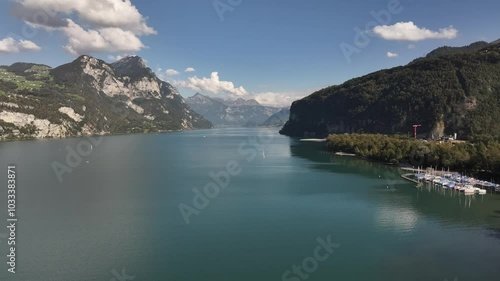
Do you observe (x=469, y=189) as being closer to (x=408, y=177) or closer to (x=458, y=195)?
(x=458, y=195)

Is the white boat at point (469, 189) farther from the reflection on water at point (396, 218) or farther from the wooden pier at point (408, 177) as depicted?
the reflection on water at point (396, 218)

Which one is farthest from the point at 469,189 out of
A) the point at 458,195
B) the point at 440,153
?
the point at 440,153

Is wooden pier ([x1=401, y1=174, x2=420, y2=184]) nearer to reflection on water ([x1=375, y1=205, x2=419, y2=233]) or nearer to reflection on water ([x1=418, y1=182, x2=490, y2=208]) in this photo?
reflection on water ([x1=418, y1=182, x2=490, y2=208])

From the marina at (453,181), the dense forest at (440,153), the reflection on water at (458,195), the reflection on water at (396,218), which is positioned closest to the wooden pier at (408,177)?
the marina at (453,181)

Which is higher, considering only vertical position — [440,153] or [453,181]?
[440,153]

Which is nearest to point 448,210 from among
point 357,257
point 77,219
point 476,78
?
point 357,257

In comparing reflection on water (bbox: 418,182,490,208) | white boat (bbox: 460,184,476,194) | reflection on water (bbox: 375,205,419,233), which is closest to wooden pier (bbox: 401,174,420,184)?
reflection on water (bbox: 418,182,490,208)

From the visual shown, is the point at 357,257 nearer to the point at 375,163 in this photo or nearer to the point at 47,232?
the point at 47,232
